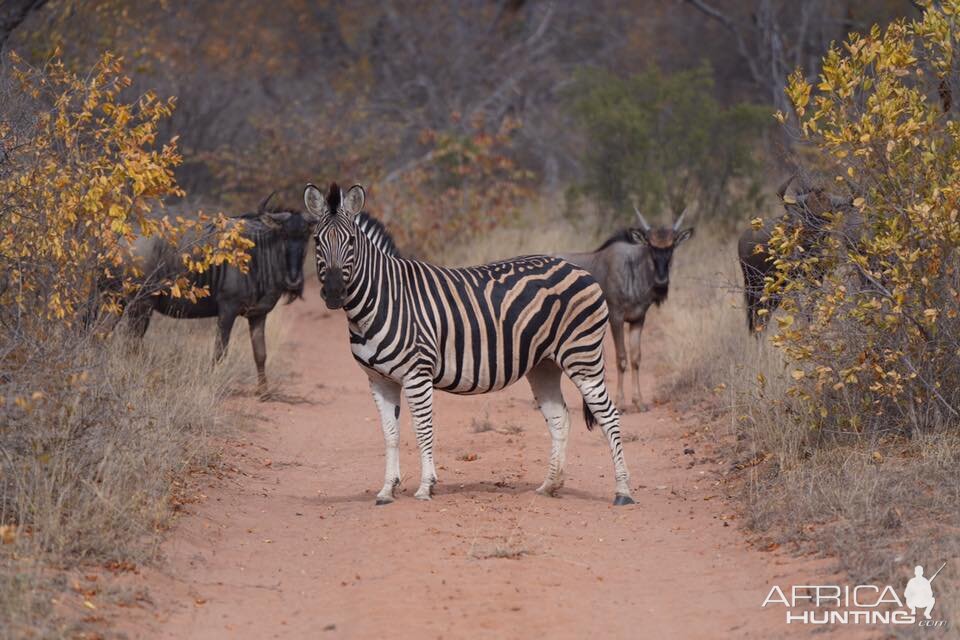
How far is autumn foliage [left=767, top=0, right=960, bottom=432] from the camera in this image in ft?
27.5

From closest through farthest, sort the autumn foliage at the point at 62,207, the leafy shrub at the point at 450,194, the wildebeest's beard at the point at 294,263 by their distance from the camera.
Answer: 1. the autumn foliage at the point at 62,207
2. the wildebeest's beard at the point at 294,263
3. the leafy shrub at the point at 450,194

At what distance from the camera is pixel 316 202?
28.7 feet

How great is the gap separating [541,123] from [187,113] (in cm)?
811

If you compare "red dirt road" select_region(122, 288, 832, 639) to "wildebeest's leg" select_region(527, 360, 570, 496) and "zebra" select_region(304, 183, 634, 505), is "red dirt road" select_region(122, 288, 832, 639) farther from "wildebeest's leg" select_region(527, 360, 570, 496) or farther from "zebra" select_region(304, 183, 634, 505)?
"zebra" select_region(304, 183, 634, 505)

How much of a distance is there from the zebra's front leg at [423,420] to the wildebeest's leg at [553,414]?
33.0 inches

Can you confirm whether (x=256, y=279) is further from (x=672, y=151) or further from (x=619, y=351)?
(x=672, y=151)

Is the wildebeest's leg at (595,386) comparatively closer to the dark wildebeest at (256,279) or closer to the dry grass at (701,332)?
the dry grass at (701,332)

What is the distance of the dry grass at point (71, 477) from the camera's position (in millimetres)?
6238

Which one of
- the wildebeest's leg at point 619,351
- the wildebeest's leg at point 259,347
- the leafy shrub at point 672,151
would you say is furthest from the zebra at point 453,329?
the leafy shrub at point 672,151

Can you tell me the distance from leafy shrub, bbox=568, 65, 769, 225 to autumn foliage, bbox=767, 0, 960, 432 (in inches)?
418

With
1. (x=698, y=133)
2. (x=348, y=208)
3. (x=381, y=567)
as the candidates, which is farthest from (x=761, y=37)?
(x=381, y=567)

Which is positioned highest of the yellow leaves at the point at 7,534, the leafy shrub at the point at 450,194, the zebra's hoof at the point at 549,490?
the leafy shrub at the point at 450,194

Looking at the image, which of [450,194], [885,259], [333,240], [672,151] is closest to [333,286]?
[333,240]

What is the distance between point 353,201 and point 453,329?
1.10 meters
